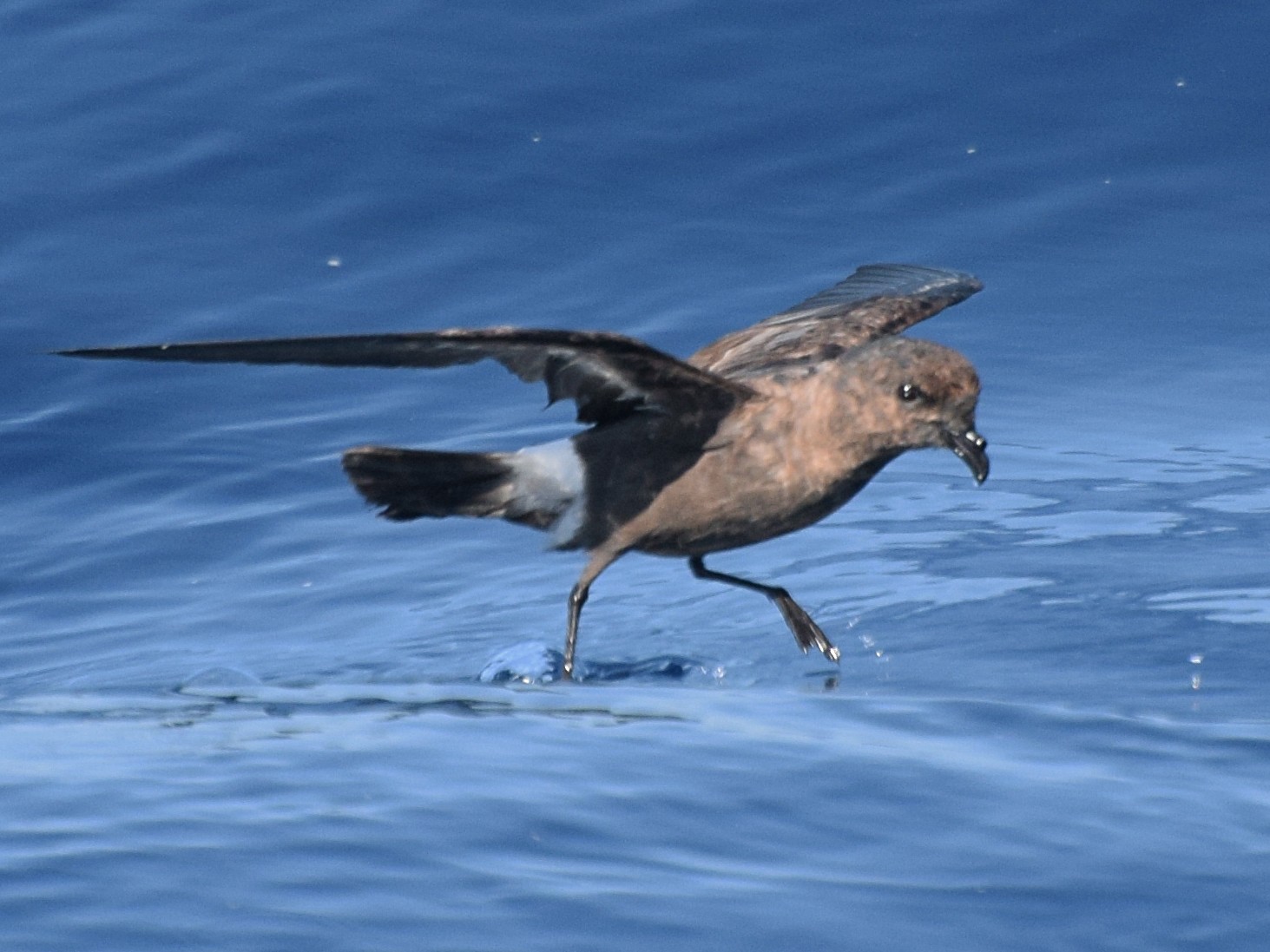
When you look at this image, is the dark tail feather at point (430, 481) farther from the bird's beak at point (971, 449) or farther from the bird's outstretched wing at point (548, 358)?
the bird's beak at point (971, 449)

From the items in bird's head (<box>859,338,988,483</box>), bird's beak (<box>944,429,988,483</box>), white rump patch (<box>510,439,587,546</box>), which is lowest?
white rump patch (<box>510,439,587,546</box>)

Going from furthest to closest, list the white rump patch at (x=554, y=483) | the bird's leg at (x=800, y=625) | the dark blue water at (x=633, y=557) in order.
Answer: the bird's leg at (x=800, y=625)
the white rump patch at (x=554, y=483)
the dark blue water at (x=633, y=557)

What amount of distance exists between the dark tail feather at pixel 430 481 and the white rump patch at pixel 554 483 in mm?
Result: 41

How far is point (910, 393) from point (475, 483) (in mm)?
1372

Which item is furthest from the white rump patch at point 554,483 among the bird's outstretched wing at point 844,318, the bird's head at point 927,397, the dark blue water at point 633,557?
the bird's head at point 927,397

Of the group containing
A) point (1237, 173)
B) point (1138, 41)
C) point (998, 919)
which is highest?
point (1138, 41)

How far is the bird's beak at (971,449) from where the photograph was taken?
18.1 feet

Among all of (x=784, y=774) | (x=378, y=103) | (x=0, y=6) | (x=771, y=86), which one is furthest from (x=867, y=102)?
(x=784, y=774)

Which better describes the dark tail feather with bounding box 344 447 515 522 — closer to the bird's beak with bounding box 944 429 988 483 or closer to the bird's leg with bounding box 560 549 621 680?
the bird's leg with bounding box 560 549 621 680

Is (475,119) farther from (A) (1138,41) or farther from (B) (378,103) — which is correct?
(A) (1138,41)

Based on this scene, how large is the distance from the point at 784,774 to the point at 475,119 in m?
5.83

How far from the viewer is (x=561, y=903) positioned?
3803 millimetres

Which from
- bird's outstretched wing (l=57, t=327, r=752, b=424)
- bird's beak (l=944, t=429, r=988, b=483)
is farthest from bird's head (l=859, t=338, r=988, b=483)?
bird's outstretched wing (l=57, t=327, r=752, b=424)

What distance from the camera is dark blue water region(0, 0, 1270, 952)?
13.2 feet
